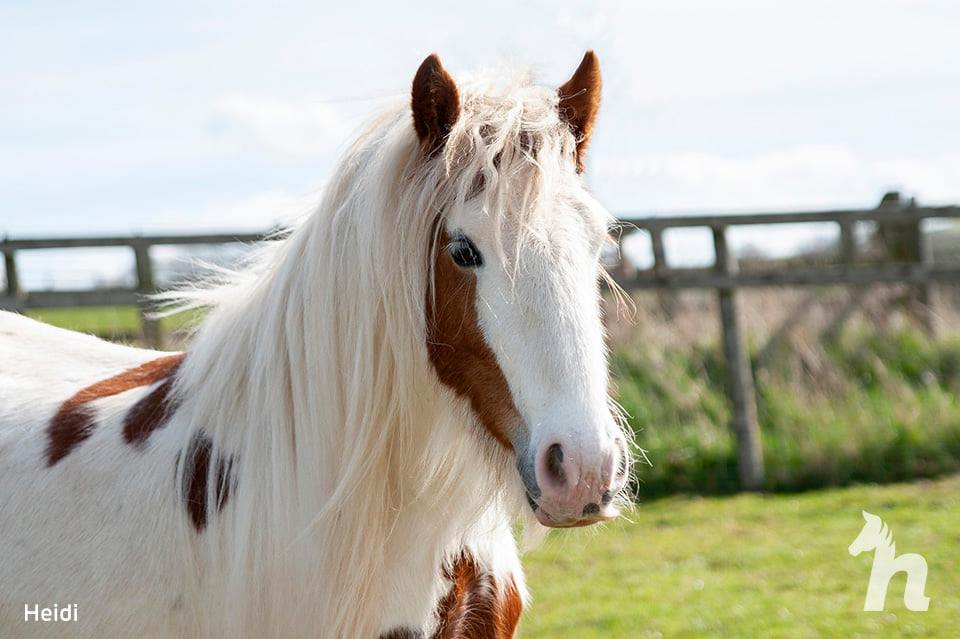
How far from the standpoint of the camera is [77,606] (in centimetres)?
238

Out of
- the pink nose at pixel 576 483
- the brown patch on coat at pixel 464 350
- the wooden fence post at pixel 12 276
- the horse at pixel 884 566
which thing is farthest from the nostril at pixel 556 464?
Answer: the wooden fence post at pixel 12 276

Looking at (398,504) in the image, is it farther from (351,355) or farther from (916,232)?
(916,232)

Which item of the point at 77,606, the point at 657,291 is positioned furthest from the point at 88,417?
the point at 657,291

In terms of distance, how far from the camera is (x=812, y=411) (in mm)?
7520

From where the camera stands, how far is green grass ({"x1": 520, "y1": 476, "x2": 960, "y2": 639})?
4598 mm

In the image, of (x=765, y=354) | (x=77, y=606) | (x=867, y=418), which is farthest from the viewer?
(x=765, y=354)

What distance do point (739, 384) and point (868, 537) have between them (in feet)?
6.07

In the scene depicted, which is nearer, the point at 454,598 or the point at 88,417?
the point at 454,598

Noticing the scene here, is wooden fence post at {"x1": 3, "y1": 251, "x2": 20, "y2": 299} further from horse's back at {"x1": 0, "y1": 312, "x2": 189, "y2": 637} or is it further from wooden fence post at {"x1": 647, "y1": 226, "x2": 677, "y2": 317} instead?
horse's back at {"x1": 0, "y1": 312, "x2": 189, "y2": 637}

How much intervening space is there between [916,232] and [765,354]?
172 centimetres

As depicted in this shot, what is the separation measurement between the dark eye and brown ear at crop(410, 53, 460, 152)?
9.8 inches

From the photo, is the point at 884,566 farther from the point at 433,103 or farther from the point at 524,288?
the point at 433,103

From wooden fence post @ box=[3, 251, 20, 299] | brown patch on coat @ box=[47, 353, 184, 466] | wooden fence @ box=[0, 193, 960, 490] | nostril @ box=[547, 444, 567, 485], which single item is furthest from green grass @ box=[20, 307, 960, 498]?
nostril @ box=[547, 444, 567, 485]

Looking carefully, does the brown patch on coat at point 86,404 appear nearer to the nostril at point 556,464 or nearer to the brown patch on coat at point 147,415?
the brown patch on coat at point 147,415
